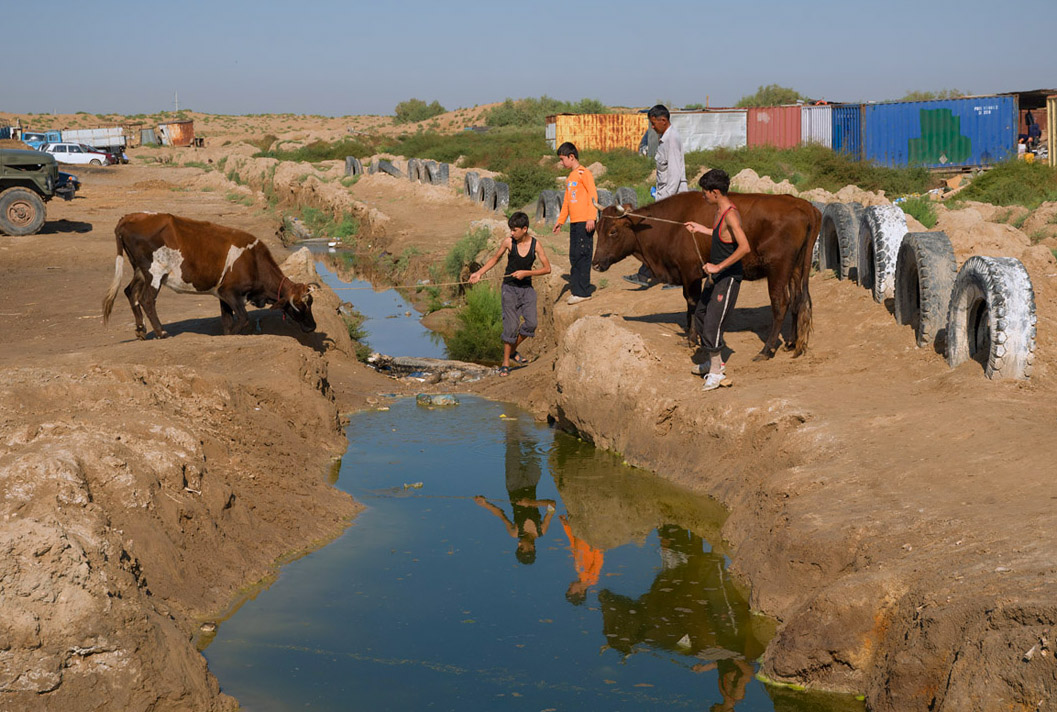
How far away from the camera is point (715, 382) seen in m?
8.42

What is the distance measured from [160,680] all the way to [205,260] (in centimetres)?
753

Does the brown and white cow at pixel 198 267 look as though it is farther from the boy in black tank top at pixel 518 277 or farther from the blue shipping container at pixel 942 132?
the blue shipping container at pixel 942 132

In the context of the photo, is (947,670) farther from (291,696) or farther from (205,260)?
(205,260)

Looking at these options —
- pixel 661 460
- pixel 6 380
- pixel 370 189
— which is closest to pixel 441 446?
Result: pixel 661 460

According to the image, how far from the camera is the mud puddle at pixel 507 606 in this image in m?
5.16

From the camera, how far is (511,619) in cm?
595

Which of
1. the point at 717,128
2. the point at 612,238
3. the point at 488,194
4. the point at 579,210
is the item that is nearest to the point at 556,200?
the point at 488,194

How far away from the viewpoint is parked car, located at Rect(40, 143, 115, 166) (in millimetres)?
50525

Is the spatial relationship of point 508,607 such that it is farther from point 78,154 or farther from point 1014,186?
point 78,154

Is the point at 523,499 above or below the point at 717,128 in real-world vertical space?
below

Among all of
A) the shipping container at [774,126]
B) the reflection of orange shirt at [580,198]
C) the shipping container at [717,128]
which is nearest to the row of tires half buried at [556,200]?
the reflection of orange shirt at [580,198]

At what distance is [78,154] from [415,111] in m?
65.6

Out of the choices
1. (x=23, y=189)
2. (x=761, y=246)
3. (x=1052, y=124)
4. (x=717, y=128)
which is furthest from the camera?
(x=717, y=128)

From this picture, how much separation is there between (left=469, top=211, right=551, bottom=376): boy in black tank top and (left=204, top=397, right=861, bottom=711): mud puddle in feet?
9.11
